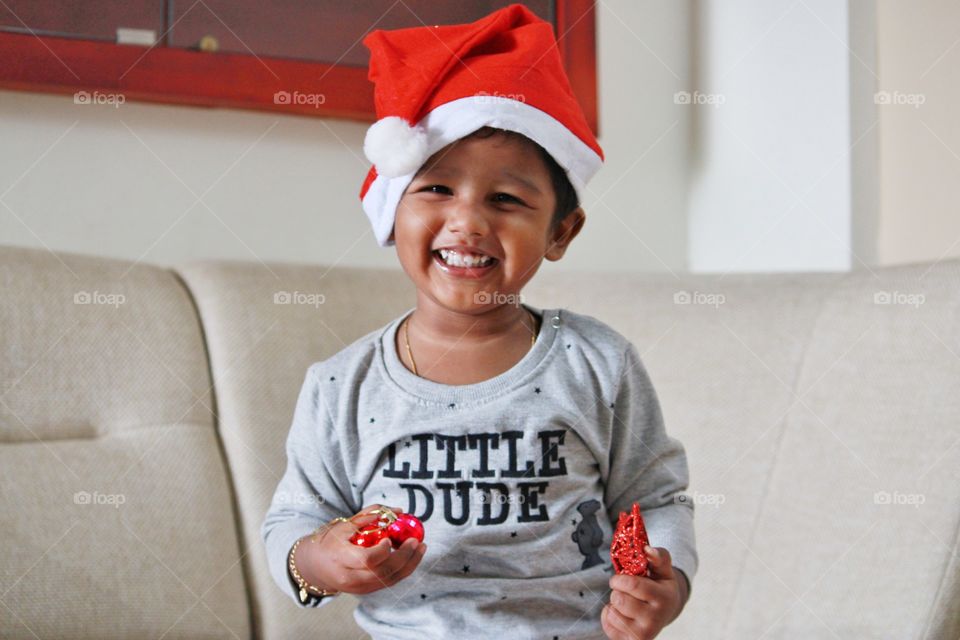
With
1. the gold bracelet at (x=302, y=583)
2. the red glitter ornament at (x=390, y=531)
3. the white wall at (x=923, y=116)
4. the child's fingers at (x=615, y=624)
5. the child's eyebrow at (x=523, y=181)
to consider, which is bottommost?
the child's fingers at (x=615, y=624)

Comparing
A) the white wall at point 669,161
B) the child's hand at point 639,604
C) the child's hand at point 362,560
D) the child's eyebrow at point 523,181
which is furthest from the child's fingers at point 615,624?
the white wall at point 669,161

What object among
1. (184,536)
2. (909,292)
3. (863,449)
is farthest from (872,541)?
(184,536)

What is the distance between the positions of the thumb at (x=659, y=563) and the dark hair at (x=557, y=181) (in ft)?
1.11

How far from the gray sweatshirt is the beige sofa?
280 millimetres

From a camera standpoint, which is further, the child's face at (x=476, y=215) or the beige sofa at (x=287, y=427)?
the beige sofa at (x=287, y=427)

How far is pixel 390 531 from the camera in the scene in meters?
0.86

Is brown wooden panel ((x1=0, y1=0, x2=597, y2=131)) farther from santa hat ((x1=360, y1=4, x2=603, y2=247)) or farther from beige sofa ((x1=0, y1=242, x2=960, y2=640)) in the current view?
santa hat ((x1=360, y1=4, x2=603, y2=247))

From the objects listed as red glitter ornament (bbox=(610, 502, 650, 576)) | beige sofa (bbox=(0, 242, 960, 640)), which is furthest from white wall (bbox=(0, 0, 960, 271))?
red glitter ornament (bbox=(610, 502, 650, 576))

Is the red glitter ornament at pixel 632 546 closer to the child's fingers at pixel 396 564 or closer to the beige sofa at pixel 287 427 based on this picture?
the child's fingers at pixel 396 564

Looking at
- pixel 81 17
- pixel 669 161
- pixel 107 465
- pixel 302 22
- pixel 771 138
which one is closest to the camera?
pixel 107 465

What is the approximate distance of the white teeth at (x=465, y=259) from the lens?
98 centimetres

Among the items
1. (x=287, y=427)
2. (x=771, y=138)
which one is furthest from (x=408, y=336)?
(x=771, y=138)

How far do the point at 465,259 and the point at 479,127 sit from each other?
0.40 ft

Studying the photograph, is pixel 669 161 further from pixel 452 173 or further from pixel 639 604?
pixel 639 604
